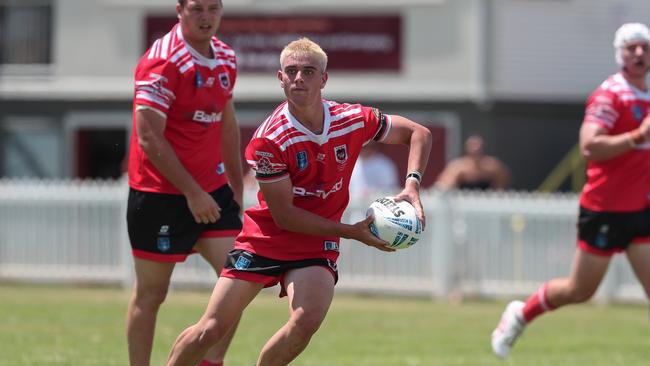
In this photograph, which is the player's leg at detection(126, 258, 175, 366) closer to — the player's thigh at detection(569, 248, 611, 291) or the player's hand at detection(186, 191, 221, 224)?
the player's hand at detection(186, 191, 221, 224)

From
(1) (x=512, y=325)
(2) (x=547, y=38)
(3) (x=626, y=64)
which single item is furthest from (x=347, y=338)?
(2) (x=547, y=38)

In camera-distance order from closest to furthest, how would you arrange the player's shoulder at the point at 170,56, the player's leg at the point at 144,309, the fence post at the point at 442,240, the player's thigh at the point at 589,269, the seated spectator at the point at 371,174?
the player's shoulder at the point at 170,56 < the player's leg at the point at 144,309 < the player's thigh at the point at 589,269 < the fence post at the point at 442,240 < the seated spectator at the point at 371,174

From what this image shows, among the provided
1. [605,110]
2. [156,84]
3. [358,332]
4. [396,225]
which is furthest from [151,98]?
[358,332]

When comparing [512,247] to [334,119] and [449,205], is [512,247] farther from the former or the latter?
[334,119]

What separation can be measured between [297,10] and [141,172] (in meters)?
15.9

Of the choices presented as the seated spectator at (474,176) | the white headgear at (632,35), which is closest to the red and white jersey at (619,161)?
the white headgear at (632,35)

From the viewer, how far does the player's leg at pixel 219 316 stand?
7203mm

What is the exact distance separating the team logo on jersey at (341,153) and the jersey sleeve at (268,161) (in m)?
0.29

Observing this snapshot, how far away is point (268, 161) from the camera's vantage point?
7055mm

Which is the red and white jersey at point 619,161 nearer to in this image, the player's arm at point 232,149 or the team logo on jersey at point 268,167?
the player's arm at point 232,149

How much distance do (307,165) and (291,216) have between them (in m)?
0.30

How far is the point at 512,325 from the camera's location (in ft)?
34.2

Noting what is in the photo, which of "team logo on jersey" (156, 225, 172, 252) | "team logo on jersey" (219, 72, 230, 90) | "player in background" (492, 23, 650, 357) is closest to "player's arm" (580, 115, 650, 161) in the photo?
"player in background" (492, 23, 650, 357)

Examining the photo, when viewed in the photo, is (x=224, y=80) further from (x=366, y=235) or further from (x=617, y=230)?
(x=617, y=230)
